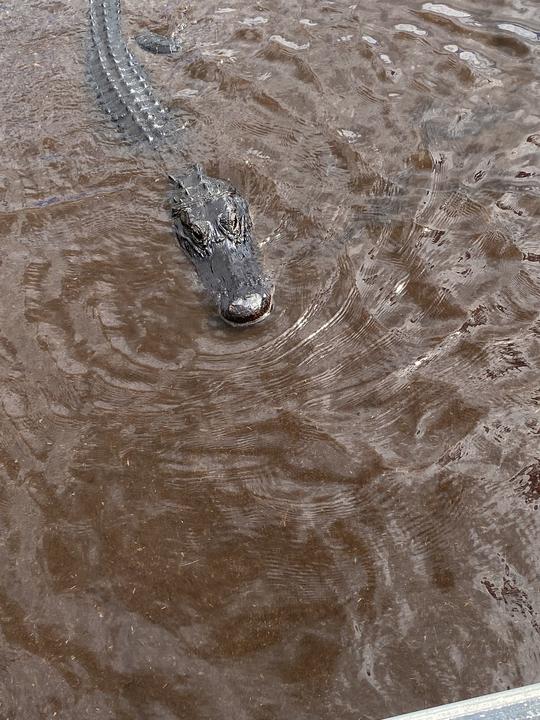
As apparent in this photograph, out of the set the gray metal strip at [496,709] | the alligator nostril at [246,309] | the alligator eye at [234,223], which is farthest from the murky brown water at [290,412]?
the gray metal strip at [496,709]

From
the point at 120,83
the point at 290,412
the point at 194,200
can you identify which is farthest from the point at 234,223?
the point at 120,83

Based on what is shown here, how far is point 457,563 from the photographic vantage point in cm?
273

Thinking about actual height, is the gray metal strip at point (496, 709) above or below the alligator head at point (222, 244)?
above

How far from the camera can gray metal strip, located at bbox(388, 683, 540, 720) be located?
4.55ft

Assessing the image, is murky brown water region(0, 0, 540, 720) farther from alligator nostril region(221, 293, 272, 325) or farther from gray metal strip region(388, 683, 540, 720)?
gray metal strip region(388, 683, 540, 720)

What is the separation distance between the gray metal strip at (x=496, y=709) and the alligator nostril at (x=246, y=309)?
2614mm

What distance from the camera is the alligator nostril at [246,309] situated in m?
3.75

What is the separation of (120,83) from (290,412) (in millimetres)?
4217

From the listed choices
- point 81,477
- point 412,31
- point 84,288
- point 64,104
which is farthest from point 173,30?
point 81,477

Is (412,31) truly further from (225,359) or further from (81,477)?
(81,477)

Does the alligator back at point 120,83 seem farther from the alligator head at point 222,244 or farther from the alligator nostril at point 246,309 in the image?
the alligator nostril at point 246,309

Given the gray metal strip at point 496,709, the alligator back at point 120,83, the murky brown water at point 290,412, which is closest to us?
the gray metal strip at point 496,709

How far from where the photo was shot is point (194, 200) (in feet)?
15.2

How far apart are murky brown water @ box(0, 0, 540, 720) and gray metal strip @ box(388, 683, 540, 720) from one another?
115 centimetres
